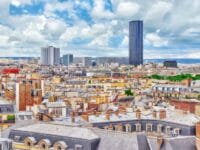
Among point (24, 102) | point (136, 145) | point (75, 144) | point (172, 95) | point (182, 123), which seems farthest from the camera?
point (172, 95)

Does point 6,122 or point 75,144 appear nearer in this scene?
point 75,144

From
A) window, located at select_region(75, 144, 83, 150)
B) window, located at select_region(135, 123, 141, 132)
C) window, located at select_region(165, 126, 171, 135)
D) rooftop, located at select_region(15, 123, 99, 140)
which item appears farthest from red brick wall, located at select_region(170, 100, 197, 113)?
window, located at select_region(75, 144, 83, 150)

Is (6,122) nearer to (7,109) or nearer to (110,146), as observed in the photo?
(7,109)

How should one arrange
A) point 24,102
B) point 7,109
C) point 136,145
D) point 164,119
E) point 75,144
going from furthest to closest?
point 24,102, point 7,109, point 164,119, point 75,144, point 136,145

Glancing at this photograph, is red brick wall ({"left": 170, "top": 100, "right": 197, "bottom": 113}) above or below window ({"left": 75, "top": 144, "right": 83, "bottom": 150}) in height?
above

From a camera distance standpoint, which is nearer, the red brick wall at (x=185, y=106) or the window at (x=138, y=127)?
the window at (x=138, y=127)

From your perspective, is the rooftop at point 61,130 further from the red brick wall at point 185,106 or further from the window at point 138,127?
the red brick wall at point 185,106

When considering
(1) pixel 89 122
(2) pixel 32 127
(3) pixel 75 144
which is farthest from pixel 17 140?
(1) pixel 89 122

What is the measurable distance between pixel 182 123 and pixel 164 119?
3.87m

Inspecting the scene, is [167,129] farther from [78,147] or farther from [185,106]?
[185,106]

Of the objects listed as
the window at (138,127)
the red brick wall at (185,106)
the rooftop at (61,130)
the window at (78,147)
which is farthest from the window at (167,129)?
the red brick wall at (185,106)

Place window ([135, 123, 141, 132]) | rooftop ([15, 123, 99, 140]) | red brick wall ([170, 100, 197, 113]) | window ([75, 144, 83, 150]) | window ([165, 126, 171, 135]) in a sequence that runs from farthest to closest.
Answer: red brick wall ([170, 100, 197, 113])
window ([135, 123, 141, 132])
window ([165, 126, 171, 135])
rooftop ([15, 123, 99, 140])
window ([75, 144, 83, 150])

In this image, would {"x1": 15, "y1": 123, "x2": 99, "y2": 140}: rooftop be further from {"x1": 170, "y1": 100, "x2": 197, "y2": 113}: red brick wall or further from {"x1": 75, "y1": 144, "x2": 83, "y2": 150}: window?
{"x1": 170, "y1": 100, "x2": 197, "y2": 113}: red brick wall

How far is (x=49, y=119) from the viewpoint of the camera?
55969 millimetres
